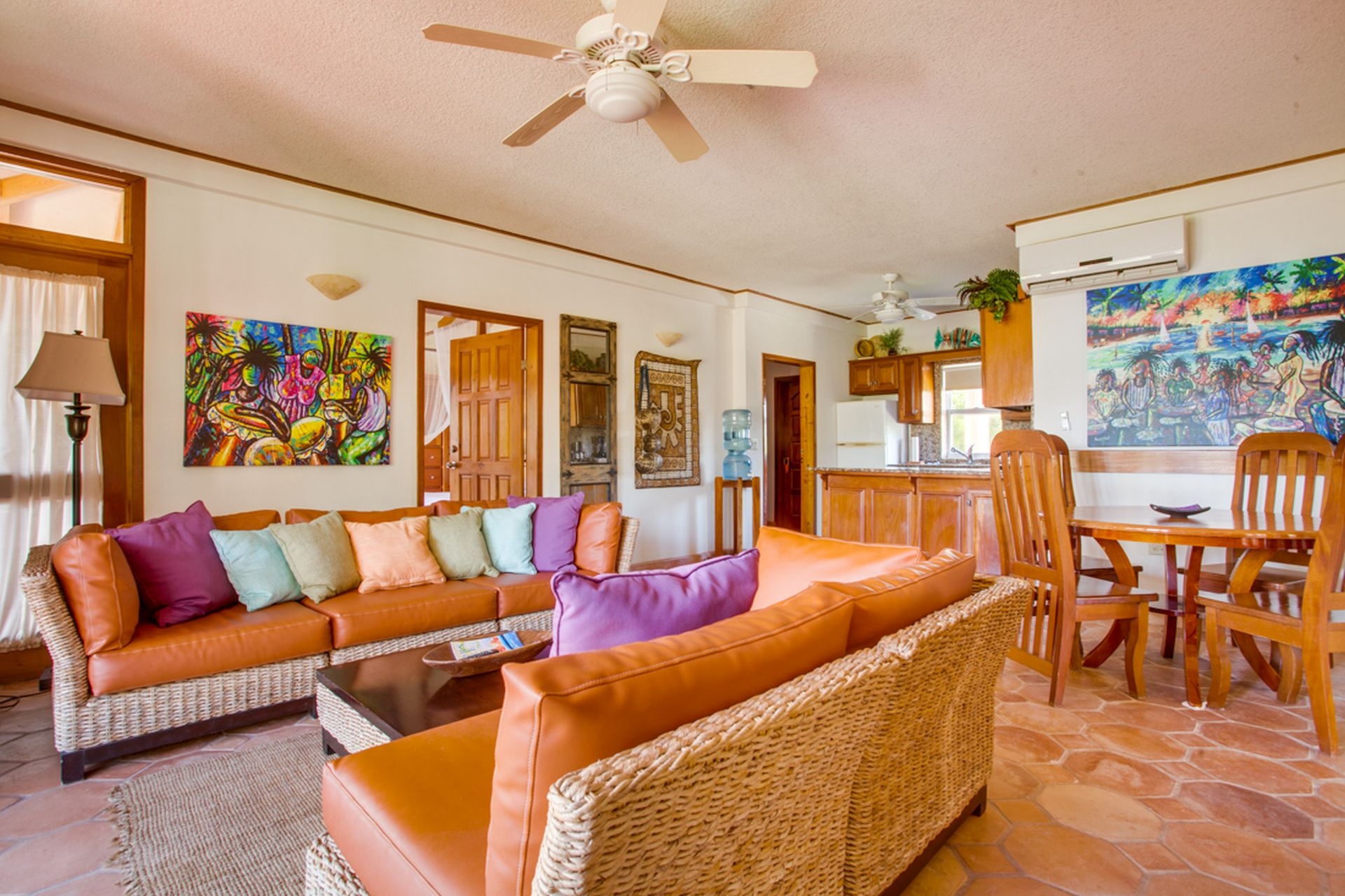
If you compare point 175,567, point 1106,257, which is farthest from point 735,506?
point 175,567

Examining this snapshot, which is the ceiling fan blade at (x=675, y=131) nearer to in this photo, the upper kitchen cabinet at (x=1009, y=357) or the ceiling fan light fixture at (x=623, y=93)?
the ceiling fan light fixture at (x=623, y=93)

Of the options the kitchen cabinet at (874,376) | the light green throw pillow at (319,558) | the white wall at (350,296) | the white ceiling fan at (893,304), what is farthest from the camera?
the kitchen cabinet at (874,376)

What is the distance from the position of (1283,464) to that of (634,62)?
3.71m

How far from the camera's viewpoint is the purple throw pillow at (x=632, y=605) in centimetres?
126

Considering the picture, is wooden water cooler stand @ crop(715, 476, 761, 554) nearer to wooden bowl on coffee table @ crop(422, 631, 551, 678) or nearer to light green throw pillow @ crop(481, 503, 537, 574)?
light green throw pillow @ crop(481, 503, 537, 574)

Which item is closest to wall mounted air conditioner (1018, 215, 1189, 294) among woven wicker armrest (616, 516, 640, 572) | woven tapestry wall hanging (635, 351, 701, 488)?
woven tapestry wall hanging (635, 351, 701, 488)

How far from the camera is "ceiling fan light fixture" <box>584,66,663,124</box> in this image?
2285mm

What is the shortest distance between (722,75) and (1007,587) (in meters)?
1.91

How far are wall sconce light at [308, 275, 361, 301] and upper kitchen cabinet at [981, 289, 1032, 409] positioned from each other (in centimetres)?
479

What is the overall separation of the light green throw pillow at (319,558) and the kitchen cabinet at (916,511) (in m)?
3.59

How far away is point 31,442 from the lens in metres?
3.12

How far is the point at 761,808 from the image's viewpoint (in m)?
0.93

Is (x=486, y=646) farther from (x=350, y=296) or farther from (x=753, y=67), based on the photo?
(x=350, y=296)

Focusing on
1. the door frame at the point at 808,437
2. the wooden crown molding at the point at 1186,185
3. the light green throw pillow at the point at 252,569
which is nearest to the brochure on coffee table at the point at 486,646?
the light green throw pillow at the point at 252,569
